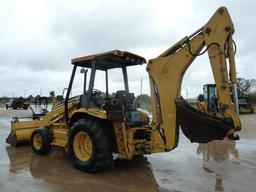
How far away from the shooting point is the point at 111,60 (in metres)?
7.25

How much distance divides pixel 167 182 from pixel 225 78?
7.25 feet

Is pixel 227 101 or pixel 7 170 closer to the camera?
pixel 227 101

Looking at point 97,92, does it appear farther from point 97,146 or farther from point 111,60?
point 97,146

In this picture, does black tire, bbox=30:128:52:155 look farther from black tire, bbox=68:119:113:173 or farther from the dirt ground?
black tire, bbox=68:119:113:173

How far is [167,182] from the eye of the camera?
585 cm

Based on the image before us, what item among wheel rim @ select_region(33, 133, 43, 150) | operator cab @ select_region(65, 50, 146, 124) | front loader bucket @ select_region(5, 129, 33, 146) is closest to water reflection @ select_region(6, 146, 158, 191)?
Answer: wheel rim @ select_region(33, 133, 43, 150)

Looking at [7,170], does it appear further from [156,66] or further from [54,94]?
[156,66]

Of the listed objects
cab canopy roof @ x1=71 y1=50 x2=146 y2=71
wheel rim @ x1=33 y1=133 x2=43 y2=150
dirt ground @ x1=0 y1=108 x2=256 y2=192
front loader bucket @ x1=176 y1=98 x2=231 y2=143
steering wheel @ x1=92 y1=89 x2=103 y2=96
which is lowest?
dirt ground @ x1=0 y1=108 x2=256 y2=192

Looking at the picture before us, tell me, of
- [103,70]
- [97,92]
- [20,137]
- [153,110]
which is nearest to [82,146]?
[97,92]

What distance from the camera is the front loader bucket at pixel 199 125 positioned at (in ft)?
17.9

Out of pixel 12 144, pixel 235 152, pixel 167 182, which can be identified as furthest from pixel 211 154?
pixel 12 144

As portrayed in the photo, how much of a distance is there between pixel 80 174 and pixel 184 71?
296 centimetres

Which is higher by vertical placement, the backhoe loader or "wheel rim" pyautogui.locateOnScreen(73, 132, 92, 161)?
the backhoe loader

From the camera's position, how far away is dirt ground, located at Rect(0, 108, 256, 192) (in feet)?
18.2
